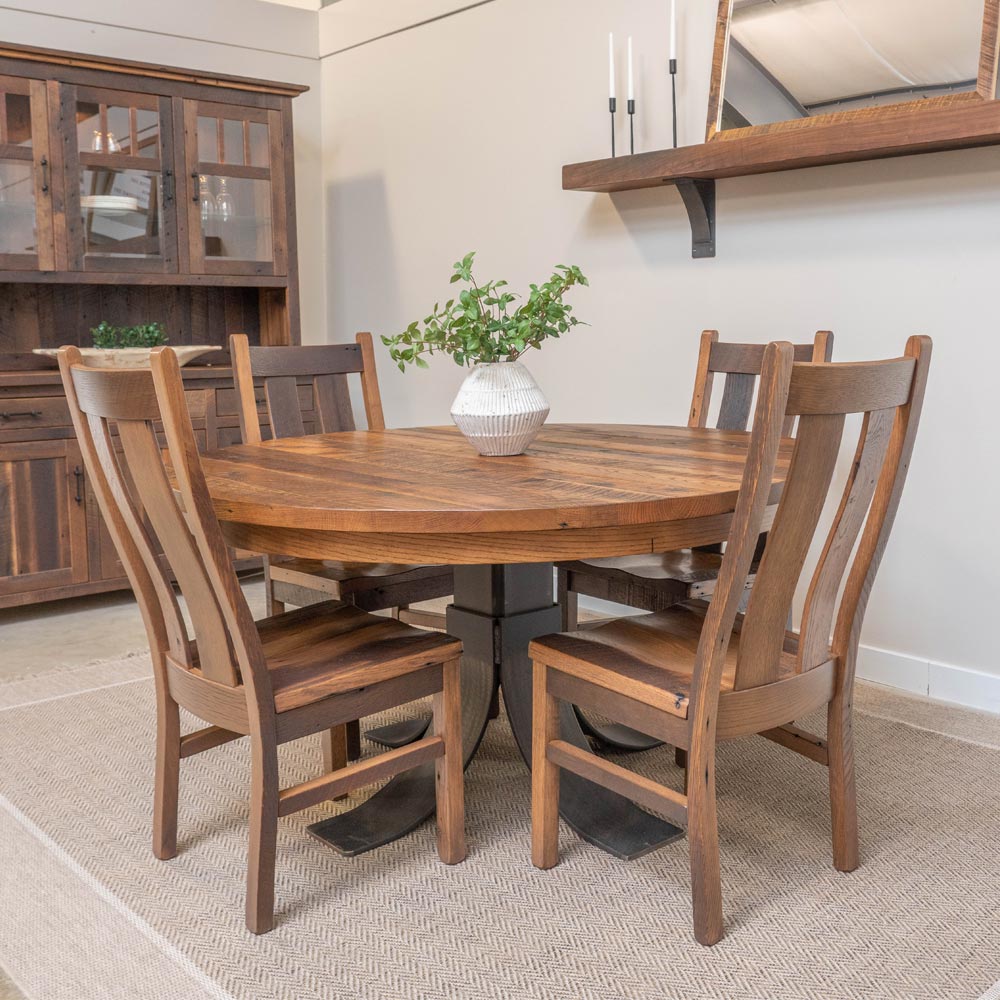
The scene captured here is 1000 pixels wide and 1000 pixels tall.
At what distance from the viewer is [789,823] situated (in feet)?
6.78

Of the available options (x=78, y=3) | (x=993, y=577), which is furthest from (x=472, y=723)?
(x=78, y=3)

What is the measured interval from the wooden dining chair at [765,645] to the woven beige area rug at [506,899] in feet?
0.36

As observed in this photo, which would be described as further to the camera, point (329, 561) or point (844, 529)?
point (329, 561)

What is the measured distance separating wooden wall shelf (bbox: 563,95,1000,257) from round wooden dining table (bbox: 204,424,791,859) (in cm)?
77

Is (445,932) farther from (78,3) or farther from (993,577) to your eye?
(78,3)

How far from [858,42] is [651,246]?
0.85 meters

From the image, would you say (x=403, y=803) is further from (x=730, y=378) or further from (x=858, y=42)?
(x=858, y=42)

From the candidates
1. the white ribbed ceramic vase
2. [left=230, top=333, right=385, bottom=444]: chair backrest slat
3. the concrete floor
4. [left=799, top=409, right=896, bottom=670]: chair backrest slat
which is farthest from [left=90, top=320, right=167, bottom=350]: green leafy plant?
[left=799, top=409, right=896, bottom=670]: chair backrest slat

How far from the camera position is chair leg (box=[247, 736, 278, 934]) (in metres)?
1.64

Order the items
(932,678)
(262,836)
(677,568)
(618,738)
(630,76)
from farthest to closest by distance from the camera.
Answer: (630,76)
(932,678)
(618,738)
(677,568)
(262,836)

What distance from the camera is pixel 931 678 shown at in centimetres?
279

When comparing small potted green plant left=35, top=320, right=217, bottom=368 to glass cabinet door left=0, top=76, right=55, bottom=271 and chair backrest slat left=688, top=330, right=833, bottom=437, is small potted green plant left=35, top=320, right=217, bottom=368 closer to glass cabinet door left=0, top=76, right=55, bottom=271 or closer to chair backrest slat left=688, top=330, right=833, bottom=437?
glass cabinet door left=0, top=76, right=55, bottom=271

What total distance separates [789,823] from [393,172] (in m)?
3.14

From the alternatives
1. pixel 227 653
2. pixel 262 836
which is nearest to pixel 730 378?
pixel 227 653
